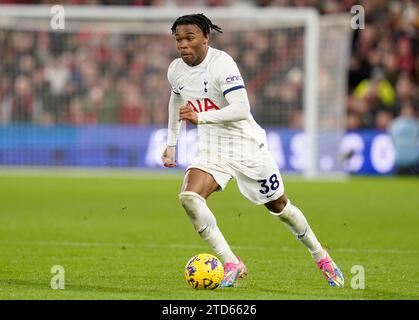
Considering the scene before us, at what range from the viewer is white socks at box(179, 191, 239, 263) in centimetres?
882

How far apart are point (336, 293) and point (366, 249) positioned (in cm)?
378

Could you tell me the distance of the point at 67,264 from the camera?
10.6m

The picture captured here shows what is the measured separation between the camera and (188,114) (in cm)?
856

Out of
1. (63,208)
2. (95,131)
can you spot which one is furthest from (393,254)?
(95,131)

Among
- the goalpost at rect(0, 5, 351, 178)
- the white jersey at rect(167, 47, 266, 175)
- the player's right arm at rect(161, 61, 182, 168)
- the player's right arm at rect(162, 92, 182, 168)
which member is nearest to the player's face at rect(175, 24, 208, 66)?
the white jersey at rect(167, 47, 266, 175)

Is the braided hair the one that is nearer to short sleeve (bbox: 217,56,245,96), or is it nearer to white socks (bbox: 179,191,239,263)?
short sleeve (bbox: 217,56,245,96)

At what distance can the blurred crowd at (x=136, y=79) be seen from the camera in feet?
80.3

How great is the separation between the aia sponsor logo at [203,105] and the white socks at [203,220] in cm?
80

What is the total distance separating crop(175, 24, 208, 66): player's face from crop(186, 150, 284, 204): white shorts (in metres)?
0.89

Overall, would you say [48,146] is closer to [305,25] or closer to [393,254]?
[305,25]

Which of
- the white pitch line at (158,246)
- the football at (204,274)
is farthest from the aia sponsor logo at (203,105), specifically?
the white pitch line at (158,246)

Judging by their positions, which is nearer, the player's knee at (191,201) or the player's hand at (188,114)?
the player's hand at (188,114)

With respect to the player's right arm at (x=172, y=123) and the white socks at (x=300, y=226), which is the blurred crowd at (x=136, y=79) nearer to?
the player's right arm at (x=172, y=123)

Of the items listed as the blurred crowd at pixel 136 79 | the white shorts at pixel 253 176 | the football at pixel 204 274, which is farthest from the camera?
the blurred crowd at pixel 136 79
